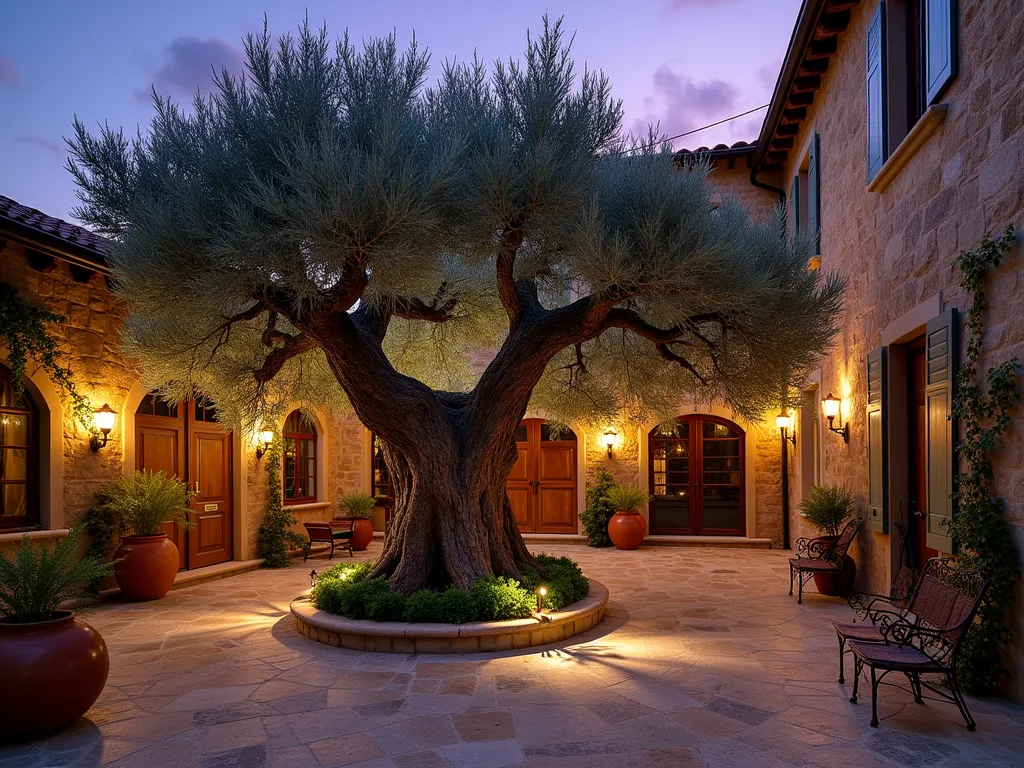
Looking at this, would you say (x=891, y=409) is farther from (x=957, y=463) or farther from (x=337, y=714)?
(x=337, y=714)

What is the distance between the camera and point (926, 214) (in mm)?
5609

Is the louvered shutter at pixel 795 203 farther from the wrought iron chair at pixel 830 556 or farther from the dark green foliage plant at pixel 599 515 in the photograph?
the dark green foliage plant at pixel 599 515

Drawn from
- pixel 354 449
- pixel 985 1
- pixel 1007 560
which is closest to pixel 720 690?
pixel 1007 560

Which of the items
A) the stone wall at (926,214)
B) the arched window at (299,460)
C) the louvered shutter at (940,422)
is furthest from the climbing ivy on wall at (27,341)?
the stone wall at (926,214)

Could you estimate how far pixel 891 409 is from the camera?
652 centimetres

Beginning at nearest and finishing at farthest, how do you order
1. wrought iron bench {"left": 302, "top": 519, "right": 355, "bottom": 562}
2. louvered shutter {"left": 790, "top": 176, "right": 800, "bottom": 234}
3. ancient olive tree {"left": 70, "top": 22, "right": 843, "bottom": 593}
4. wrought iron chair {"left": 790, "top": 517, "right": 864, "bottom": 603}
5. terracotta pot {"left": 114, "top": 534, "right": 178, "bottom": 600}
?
1. ancient olive tree {"left": 70, "top": 22, "right": 843, "bottom": 593}
2. wrought iron chair {"left": 790, "top": 517, "right": 864, "bottom": 603}
3. terracotta pot {"left": 114, "top": 534, "right": 178, "bottom": 600}
4. louvered shutter {"left": 790, "top": 176, "right": 800, "bottom": 234}
5. wrought iron bench {"left": 302, "top": 519, "right": 355, "bottom": 562}

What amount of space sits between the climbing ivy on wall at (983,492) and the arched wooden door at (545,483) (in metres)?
8.95

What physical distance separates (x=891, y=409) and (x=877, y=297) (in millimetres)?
1098

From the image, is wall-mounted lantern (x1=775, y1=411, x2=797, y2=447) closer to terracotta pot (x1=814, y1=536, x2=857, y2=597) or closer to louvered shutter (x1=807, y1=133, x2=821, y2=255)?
louvered shutter (x1=807, y1=133, x2=821, y2=255)

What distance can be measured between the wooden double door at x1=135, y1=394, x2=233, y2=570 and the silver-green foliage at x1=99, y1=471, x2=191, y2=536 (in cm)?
65

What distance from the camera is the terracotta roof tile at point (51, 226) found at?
6.81 m

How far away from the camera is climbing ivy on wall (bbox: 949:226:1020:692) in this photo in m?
4.25

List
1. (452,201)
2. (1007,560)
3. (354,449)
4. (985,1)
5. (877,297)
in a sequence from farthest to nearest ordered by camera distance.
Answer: (354,449) < (877,297) < (452,201) < (985,1) < (1007,560)

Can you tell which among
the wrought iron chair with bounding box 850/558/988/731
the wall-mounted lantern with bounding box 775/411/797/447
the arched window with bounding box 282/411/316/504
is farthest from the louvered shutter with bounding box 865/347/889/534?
the arched window with bounding box 282/411/316/504
